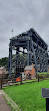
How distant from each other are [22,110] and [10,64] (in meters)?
25.8

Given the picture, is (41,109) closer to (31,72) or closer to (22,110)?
(22,110)

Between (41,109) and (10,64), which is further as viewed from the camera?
(10,64)

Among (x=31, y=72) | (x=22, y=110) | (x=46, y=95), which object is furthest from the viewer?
(x=31, y=72)

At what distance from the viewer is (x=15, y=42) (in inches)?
1177

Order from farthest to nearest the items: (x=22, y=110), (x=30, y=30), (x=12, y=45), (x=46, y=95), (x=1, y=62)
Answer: (x=1, y=62), (x=12, y=45), (x=30, y=30), (x=22, y=110), (x=46, y=95)

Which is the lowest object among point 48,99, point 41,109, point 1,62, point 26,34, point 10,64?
point 41,109

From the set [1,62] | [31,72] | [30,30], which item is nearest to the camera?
[31,72]

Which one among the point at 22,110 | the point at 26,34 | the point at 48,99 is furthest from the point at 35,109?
the point at 26,34

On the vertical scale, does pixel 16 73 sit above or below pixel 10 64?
below

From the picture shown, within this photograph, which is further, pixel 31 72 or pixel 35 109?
pixel 31 72

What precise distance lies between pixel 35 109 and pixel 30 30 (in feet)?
86.8

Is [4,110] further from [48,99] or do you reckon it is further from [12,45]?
[12,45]

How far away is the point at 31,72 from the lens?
21734mm

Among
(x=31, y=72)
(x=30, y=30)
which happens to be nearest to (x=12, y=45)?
(x=30, y=30)
